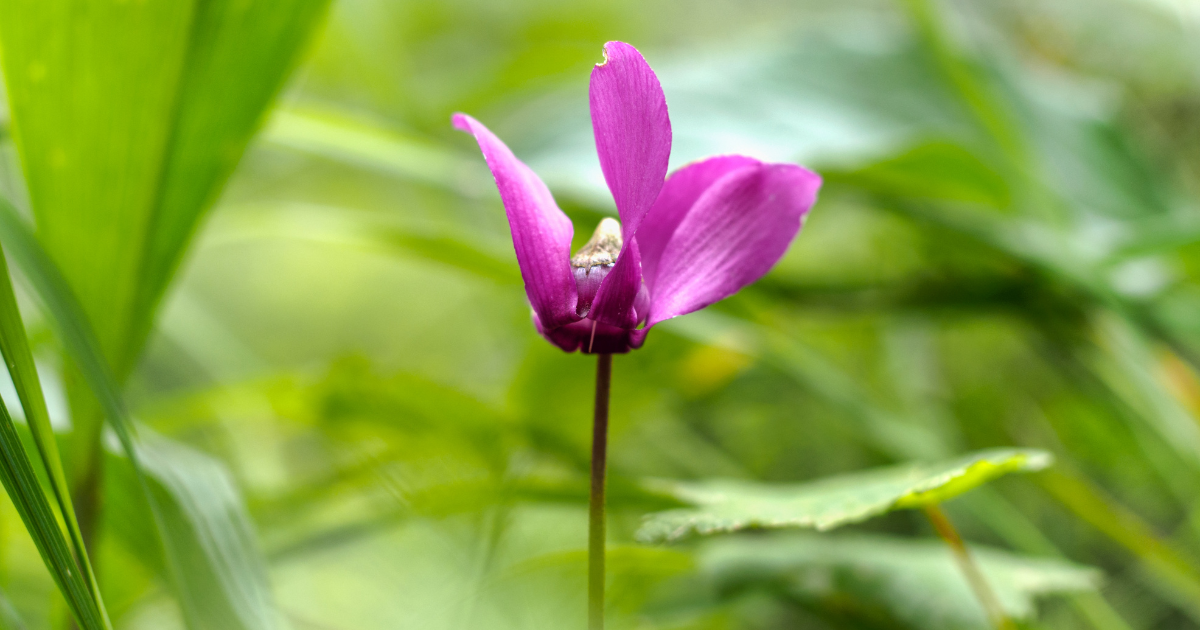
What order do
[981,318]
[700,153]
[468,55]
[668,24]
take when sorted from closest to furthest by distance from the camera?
[700,153] → [981,318] → [468,55] → [668,24]

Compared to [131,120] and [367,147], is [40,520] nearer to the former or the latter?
[131,120]

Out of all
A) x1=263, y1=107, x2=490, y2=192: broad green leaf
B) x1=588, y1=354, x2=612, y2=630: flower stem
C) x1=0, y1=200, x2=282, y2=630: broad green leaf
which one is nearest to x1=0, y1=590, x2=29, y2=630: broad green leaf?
x1=0, y1=200, x2=282, y2=630: broad green leaf

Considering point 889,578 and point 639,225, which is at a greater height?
point 639,225

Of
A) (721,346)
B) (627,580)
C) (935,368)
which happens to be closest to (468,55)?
(935,368)

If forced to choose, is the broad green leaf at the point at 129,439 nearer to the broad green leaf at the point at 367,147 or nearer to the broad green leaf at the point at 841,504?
the broad green leaf at the point at 841,504

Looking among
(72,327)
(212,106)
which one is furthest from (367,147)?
(72,327)

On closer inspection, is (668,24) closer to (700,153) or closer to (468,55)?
(468,55)

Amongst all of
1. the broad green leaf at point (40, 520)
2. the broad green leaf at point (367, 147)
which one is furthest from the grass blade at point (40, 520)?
the broad green leaf at point (367, 147)

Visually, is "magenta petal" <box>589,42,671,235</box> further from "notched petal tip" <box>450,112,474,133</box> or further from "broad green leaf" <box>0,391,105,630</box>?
"broad green leaf" <box>0,391,105,630</box>
